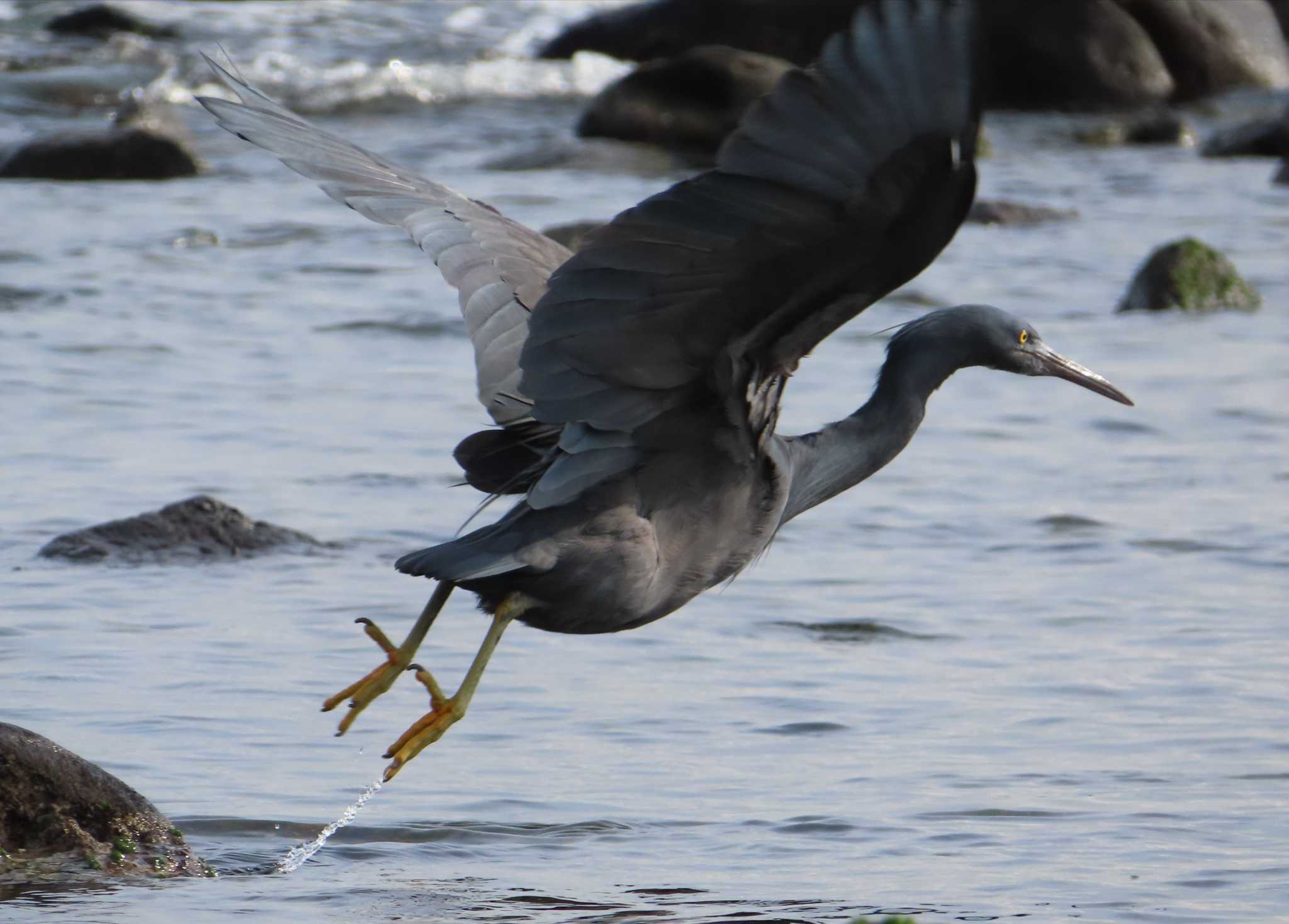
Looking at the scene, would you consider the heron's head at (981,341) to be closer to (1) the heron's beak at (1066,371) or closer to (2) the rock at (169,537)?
(1) the heron's beak at (1066,371)

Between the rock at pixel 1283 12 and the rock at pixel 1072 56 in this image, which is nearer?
the rock at pixel 1072 56

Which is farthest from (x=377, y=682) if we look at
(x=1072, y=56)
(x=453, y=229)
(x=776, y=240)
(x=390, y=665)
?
(x=1072, y=56)

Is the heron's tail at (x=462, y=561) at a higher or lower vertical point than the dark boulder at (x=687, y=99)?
lower

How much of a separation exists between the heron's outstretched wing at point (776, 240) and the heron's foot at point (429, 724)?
693mm

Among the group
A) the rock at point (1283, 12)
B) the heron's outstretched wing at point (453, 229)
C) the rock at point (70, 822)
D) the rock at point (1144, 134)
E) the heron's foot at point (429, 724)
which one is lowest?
the rock at point (70, 822)

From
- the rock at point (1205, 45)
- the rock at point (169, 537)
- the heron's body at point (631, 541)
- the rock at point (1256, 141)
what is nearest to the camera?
the heron's body at point (631, 541)

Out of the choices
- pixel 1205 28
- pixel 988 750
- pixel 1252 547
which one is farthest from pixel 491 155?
pixel 988 750

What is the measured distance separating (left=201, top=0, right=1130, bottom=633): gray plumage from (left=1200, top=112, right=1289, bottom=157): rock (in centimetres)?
1551

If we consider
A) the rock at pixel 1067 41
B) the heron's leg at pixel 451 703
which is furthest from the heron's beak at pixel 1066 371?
the rock at pixel 1067 41

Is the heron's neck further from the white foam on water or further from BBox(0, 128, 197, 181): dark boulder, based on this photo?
the white foam on water

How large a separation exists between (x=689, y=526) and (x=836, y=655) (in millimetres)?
2286

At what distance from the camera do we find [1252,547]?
843 centimetres

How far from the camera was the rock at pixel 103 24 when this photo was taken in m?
25.4

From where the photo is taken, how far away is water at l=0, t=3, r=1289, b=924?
5371 mm
